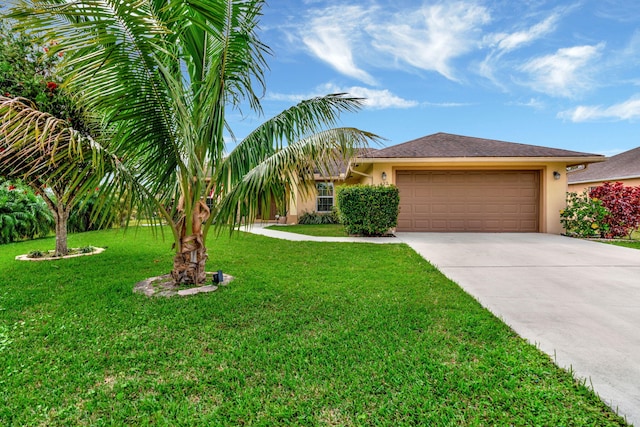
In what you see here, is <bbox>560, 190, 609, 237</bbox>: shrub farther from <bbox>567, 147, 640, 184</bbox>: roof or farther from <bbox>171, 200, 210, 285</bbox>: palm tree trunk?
<bbox>171, 200, 210, 285</bbox>: palm tree trunk

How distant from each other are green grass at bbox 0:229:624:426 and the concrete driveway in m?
0.23

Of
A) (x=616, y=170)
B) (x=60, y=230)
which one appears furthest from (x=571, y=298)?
(x=616, y=170)

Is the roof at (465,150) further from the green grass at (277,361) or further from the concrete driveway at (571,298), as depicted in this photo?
the green grass at (277,361)

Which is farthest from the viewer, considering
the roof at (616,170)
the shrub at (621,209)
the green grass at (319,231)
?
the roof at (616,170)

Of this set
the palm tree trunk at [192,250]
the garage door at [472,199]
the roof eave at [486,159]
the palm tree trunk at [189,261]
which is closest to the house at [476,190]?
the garage door at [472,199]

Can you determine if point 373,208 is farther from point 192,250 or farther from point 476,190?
point 192,250

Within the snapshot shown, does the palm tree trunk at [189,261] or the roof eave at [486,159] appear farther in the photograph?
the roof eave at [486,159]

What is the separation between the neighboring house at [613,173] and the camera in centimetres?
1667

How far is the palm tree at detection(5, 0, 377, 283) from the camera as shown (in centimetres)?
332

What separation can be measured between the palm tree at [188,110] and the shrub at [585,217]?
34.8 ft

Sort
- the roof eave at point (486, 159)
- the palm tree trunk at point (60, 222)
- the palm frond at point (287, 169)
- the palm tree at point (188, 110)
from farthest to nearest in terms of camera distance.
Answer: the roof eave at point (486, 159) → the palm tree trunk at point (60, 222) → the palm frond at point (287, 169) → the palm tree at point (188, 110)

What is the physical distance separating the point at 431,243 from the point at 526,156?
5.06 meters

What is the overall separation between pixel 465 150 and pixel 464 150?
0.11 feet

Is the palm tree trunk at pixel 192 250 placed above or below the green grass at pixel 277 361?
above
